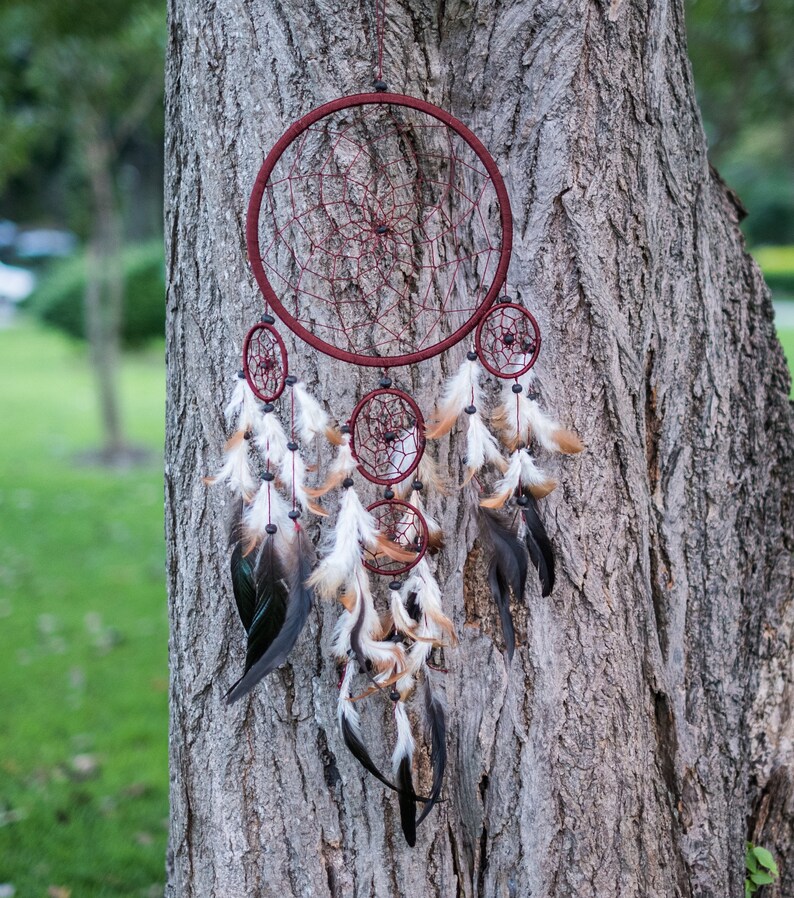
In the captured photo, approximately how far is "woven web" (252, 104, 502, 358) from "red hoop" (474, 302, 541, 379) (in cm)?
6

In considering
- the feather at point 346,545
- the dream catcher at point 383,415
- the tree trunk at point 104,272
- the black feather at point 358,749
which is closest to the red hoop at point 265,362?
the dream catcher at point 383,415

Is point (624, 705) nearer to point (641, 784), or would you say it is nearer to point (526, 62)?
point (641, 784)

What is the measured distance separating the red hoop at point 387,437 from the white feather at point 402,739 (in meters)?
A: 0.48

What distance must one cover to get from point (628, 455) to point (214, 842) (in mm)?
1251

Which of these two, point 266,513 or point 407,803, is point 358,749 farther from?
point 266,513

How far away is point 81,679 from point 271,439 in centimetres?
291

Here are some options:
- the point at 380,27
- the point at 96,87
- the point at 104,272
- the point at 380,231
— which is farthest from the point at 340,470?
the point at 104,272

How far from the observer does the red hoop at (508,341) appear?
179 centimetres

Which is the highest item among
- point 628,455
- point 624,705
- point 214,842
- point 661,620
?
point 628,455

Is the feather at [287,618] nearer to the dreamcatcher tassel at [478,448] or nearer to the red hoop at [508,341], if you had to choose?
the dreamcatcher tassel at [478,448]

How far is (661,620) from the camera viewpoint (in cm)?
207

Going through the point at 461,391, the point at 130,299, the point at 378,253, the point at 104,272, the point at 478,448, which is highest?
the point at 130,299

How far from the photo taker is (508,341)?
181 cm

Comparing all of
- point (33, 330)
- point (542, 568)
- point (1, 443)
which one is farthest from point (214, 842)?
point (33, 330)
